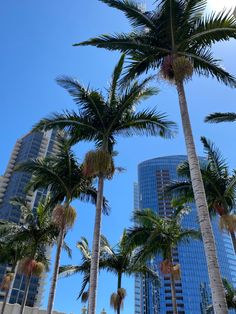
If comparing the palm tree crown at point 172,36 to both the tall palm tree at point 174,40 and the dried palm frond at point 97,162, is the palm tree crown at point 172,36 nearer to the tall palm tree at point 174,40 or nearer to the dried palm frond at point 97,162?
the tall palm tree at point 174,40

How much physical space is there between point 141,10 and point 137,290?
13100 centimetres

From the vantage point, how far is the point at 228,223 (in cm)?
1352

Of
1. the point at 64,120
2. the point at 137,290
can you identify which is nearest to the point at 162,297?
the point at 137,290

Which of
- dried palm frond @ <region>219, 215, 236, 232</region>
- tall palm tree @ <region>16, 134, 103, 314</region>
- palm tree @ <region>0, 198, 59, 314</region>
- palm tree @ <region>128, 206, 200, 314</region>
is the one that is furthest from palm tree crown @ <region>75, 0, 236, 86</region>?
palm tree @ <region>0, 198, 59, 314</region>

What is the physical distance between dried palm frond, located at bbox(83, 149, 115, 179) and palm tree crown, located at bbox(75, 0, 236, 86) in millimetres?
3005

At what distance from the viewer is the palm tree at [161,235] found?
56.0 feet

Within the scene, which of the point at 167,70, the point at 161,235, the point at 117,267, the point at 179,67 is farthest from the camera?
the point at 117,267

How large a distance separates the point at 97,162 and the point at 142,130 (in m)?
2.61

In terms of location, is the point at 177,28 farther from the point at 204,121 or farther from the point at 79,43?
the point at 204,121

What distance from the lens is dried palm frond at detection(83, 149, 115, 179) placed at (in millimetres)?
11688

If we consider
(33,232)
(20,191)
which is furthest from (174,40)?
(20,191)

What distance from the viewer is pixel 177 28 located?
10742 millimetres

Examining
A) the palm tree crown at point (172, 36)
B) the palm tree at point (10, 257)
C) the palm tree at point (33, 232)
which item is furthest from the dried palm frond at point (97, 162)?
the palm tree at point (10, 257)

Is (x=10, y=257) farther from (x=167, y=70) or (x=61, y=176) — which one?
(x=167, y=70)
